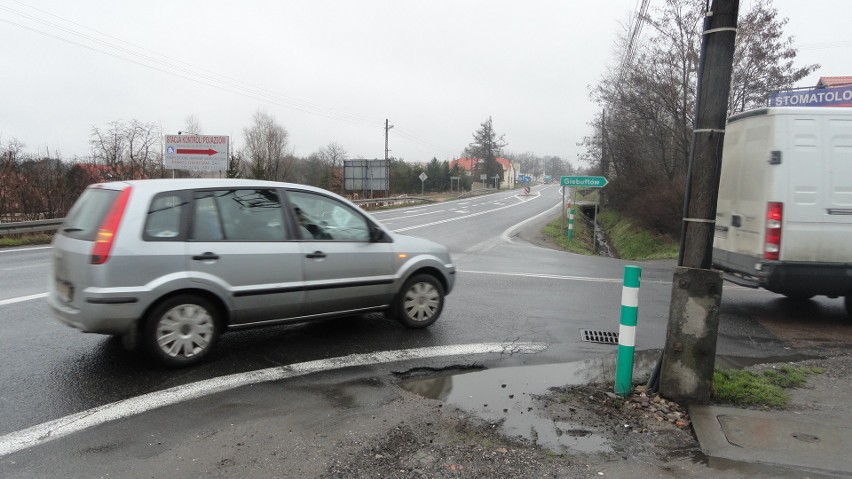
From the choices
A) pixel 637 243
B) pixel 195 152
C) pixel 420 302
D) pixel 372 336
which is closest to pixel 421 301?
pixel 420 302

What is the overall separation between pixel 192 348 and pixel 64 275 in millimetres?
1248

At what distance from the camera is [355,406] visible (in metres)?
4.07

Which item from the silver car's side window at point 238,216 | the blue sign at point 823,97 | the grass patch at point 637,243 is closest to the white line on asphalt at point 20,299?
the silver car's side window at point 238,216

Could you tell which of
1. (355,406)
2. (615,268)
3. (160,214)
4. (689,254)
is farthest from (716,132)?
(615,268)

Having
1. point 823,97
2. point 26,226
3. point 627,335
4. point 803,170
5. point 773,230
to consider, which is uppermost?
point 823,97

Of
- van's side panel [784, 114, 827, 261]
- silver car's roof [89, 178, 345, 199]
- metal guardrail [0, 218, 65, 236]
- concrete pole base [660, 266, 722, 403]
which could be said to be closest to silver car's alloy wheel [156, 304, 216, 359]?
silver car's roof [89, 178, 345, 199]

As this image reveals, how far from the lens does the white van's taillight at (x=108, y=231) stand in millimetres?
4359

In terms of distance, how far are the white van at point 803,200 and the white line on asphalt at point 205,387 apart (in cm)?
324

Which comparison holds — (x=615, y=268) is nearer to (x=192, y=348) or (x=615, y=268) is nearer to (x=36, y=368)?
(x=192, y=348)

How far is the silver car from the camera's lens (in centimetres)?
442

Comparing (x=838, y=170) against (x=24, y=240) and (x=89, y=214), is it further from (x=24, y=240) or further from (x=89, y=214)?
(x=24, y=240)

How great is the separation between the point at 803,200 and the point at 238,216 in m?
6.43

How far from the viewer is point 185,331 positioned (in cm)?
470

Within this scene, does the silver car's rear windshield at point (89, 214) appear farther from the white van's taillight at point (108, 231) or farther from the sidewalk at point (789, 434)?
the sidewalk at point (789, 434)
